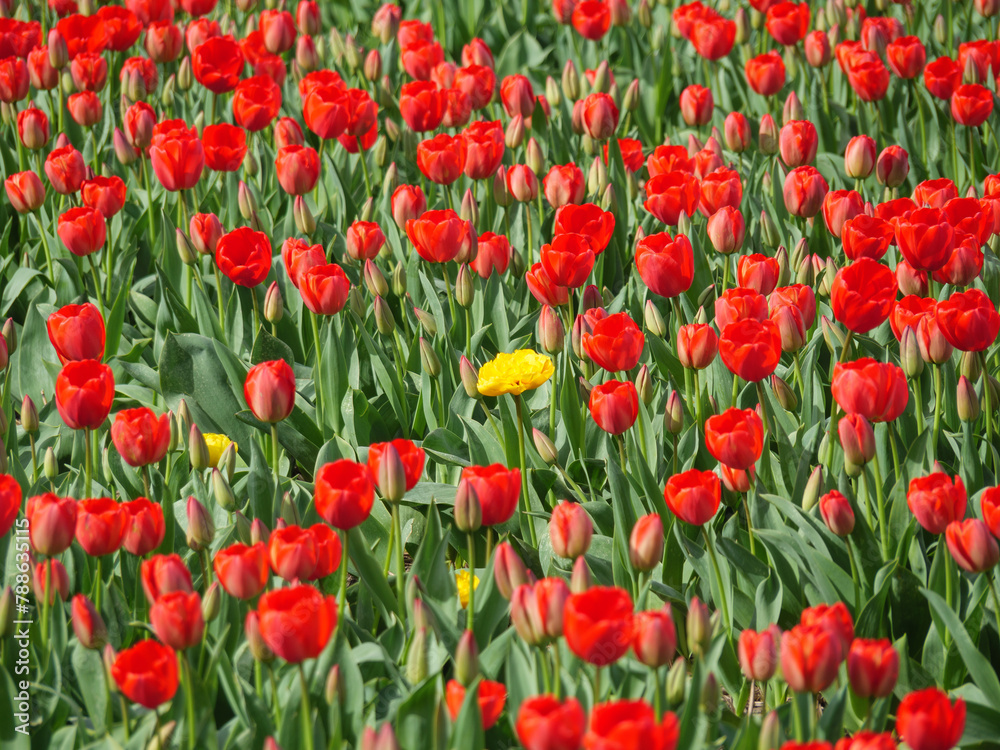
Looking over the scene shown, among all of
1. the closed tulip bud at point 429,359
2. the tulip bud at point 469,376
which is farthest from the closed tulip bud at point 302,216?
the tulip bud at point 469,376

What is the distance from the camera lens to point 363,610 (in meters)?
1.97

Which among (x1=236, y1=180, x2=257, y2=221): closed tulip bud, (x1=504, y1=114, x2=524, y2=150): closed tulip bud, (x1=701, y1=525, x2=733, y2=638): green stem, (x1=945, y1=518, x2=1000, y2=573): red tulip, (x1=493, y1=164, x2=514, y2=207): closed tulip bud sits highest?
(x1=504, y1=114, x2=524, y2=150): closed tulip bud

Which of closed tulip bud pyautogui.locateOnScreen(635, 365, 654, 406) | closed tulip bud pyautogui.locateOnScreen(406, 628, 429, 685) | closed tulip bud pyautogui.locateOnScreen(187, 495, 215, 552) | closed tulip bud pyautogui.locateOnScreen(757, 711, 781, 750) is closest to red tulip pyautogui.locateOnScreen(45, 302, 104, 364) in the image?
closed tulip bud pyautogui.locateOnScreen(187, 495, 215, 552)

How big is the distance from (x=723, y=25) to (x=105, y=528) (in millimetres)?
3102

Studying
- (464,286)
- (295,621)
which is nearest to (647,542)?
(295,621)

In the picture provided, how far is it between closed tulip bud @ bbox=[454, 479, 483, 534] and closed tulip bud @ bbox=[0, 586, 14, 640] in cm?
66

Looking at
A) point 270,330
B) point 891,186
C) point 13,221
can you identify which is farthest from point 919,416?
point 13,221

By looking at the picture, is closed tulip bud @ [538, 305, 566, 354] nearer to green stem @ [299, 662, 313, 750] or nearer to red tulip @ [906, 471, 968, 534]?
red tulip @ [906, 471, 968, 534]

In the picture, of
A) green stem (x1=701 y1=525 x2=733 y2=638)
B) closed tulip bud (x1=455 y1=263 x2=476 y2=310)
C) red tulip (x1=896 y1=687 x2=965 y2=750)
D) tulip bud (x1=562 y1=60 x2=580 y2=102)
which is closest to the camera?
red tulip (x1=896 y1=687 x2=965 y2=750)

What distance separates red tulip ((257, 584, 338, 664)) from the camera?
4.40 ft

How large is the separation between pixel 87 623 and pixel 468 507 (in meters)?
0.57

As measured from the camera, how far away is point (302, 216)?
2902 mm

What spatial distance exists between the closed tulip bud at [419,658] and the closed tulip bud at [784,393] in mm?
941

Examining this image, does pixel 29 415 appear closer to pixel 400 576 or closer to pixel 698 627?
pixel 400 576
